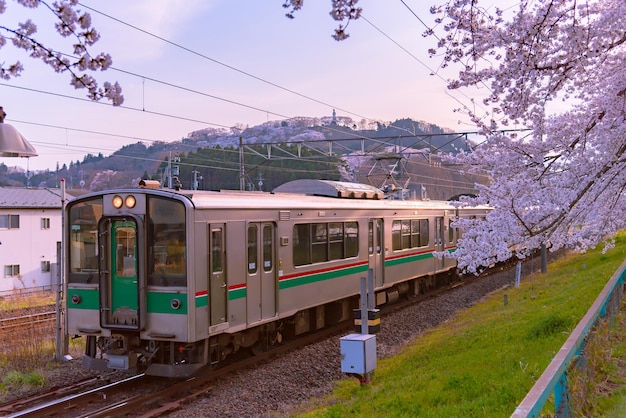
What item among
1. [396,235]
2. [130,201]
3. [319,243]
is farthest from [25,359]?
[396,235]

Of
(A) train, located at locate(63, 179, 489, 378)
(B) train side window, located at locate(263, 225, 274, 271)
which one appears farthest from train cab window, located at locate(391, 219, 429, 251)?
(B) train side window, located at locate(263, 225, 274, 271)

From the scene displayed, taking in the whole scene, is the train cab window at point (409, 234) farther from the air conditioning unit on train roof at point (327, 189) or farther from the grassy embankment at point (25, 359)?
the grassy embankment at point (25, 359)

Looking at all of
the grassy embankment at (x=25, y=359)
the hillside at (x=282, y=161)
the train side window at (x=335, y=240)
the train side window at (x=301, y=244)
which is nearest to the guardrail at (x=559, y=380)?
the train side window at (x=301, y=244)

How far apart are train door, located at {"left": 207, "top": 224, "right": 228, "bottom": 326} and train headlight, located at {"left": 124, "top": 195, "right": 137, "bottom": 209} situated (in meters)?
1.11

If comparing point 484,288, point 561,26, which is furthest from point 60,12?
point 484,288

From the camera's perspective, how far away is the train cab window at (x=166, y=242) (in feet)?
27.0

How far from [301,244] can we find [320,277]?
964 mm

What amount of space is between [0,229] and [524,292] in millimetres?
25587

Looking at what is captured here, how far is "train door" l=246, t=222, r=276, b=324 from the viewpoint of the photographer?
30.6 feet

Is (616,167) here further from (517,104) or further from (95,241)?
(95,241)

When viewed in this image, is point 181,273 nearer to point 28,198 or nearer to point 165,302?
point 165,302

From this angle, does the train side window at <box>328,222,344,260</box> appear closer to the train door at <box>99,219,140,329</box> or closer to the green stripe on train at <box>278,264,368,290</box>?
the green stripe on train at <box>278,264,368,290</box>

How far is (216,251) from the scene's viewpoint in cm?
862

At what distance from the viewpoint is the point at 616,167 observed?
325 inches
